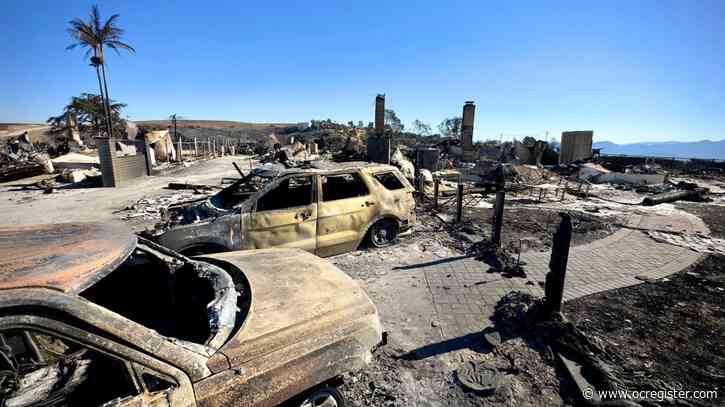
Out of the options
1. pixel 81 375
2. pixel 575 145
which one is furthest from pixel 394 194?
pixel 575 145

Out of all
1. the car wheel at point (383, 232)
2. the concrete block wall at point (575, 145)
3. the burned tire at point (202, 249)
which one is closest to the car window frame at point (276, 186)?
the burned tire at point (202, 249)

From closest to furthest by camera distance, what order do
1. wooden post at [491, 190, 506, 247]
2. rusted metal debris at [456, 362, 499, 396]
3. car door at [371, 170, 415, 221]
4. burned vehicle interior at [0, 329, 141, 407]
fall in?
burned vehicle interior at [0, 329, 141, 407] → rusted metal debris at [456, 362, 499, 396] → car door at [371, 170, 415, 221] → wooden post at [491, 190, 506, 247]

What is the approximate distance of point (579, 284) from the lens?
460 cm

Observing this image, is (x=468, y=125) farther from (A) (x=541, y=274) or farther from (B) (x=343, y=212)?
(B) (x=343, y=212)

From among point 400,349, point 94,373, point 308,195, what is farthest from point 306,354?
point 308,195

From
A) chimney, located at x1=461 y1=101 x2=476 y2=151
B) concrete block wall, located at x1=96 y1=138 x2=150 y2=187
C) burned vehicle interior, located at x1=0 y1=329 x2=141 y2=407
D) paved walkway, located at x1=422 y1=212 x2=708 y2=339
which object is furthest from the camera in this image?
chimney, located at x1=461 y1=101 x2=476 y2=151

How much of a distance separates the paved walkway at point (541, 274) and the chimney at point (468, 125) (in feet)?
50.0

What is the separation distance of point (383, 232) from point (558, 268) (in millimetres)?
3020

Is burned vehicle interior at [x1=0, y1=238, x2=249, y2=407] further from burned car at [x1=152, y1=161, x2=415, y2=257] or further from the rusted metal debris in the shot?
the rusted metal debris

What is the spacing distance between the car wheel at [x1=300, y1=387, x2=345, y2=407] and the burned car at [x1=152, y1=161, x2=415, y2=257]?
267cm

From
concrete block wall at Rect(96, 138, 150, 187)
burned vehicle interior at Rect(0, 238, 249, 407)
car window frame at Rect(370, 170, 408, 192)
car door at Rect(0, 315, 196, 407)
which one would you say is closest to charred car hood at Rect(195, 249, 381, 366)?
burned vehicle interior at Rect(0, 238, 249, 407)

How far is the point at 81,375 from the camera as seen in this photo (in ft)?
5.89

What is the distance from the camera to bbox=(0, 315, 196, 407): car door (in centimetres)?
128

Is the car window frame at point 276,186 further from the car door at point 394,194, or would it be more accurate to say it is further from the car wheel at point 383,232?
the car wheel at point 383,232
